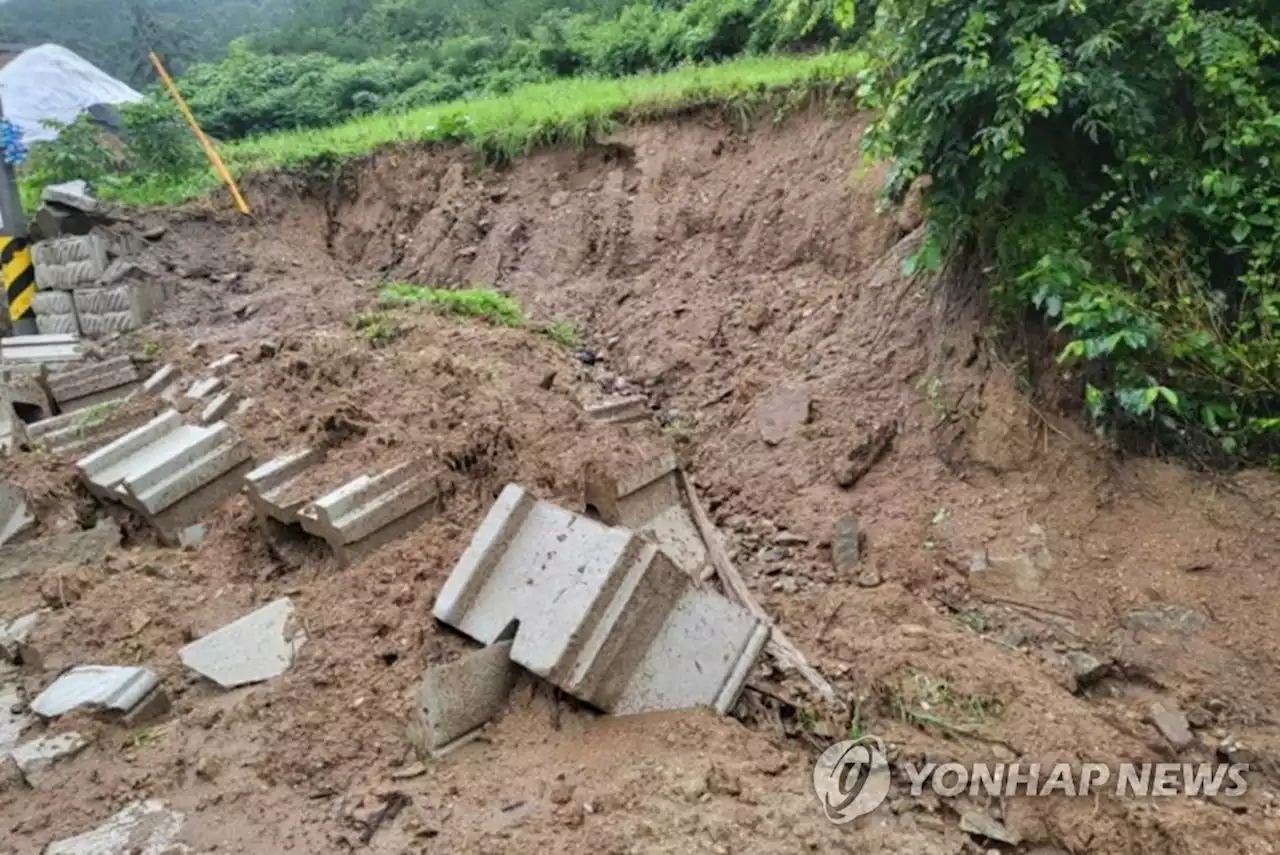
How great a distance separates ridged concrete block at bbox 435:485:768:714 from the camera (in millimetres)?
3215

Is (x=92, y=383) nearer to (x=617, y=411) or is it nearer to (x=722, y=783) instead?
(x=617, y=411)

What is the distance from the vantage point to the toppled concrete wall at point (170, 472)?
4.96 metres

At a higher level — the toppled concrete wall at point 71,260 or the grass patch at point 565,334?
the toppled concrete wall at point 71,260

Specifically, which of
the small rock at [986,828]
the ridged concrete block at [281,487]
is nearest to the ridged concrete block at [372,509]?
the ridged concrete block at [281,487]

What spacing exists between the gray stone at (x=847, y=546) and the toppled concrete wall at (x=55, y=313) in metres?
6.76

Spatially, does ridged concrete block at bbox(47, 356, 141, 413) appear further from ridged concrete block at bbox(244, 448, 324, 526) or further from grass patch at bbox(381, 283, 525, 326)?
ridged concrete block at bbox(244, 448, 324, 526)

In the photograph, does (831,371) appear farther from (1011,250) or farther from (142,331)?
(142,331)

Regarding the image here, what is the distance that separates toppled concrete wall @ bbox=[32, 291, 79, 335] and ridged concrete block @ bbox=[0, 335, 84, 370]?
286 millimetres

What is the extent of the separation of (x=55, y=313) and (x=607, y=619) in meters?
7.10

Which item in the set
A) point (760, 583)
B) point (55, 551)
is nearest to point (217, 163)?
point (55, 551)

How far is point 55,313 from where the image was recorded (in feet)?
26.9

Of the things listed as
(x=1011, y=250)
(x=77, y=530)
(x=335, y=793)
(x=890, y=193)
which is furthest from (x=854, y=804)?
(x=77, y=530)

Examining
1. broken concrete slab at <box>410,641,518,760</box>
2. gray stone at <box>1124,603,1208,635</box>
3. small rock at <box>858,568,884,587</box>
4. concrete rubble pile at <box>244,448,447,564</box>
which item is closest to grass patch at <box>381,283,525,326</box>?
concrete rubble pile at <box>244,448,447,564</box>

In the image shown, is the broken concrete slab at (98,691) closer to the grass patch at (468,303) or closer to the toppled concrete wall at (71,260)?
the grass patch at (468,303)
